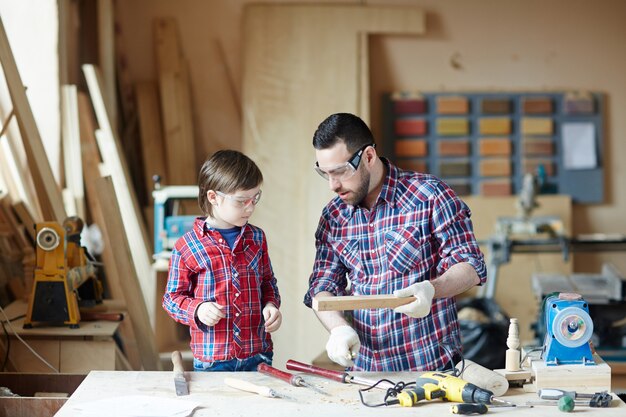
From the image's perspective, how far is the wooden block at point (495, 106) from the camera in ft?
20.5

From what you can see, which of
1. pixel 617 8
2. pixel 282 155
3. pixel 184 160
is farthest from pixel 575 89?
pixel 184 160

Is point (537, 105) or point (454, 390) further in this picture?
point (537, 105)

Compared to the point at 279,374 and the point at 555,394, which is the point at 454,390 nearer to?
the point at 555,394

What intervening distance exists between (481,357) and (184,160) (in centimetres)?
232

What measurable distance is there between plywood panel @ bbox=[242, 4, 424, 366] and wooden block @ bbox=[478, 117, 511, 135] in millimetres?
787

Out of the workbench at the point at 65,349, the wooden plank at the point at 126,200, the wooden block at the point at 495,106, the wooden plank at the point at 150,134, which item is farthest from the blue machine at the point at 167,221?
the wooden block at the point at 495,106

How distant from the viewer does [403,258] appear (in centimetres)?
276

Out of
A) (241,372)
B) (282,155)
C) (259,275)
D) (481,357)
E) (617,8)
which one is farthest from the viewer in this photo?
(617,8)

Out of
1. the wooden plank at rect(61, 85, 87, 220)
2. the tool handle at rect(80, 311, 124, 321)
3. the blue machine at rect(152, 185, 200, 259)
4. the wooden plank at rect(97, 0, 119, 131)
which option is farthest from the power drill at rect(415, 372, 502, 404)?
the wooden plank at rect(97, 0, 119, 131)

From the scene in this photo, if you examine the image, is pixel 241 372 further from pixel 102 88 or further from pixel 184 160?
pixel 184 160

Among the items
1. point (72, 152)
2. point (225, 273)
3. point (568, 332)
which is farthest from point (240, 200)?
point (72, 152)

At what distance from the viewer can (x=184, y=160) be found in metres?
5.93

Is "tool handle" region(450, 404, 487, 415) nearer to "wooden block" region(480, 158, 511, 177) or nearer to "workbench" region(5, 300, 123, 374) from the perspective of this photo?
"workbench" region(5, 300, 123, 374)

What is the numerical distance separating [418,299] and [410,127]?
3.88 meters
